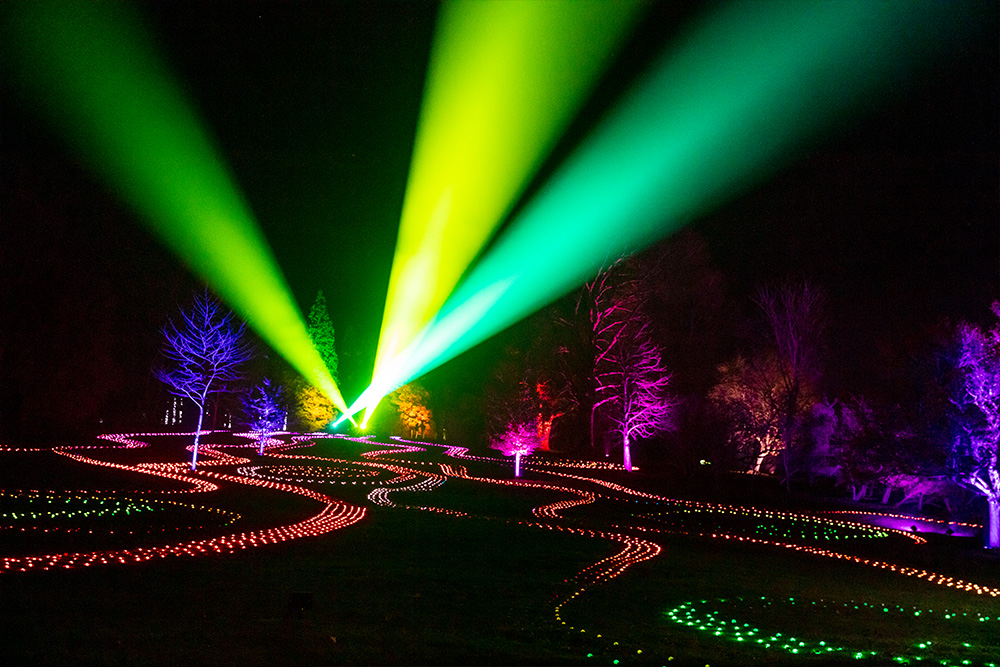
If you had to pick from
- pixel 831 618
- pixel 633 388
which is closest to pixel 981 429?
pixel 831 618

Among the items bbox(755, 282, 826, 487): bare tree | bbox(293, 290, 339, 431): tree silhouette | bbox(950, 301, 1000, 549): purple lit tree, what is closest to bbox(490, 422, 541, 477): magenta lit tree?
bbox(755, 282, 826, 487): bare tree

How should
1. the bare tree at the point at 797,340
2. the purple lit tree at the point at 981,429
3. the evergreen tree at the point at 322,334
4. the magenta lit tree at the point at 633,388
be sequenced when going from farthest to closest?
the evergreen tree at the point at 322,334, the magenta lit tree at the point at 633,388, the bare tree at the point at 797,340, the purple lit tree at the point at 981,429

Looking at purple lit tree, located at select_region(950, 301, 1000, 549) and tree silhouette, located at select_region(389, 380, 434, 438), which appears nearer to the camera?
purple lit tree, located at select_region(950, 301, 1000, 549)

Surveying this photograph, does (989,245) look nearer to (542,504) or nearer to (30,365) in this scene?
(542,504)

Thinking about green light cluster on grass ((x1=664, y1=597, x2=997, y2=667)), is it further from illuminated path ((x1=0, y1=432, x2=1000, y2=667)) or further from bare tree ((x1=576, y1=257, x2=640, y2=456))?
bare tree ((x1=576, y1=257, x2=640, y2=456))

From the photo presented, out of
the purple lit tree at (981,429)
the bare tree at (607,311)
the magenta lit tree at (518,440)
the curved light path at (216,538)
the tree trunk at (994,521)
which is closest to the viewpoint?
the curved light path at (216,538)

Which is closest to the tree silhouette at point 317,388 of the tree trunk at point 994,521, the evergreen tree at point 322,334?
the evergreen tree at point 322,334

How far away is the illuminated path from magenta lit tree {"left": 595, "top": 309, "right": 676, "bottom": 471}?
7.47 ft

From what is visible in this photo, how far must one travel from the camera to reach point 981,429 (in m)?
14.4

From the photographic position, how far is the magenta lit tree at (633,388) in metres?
29.8

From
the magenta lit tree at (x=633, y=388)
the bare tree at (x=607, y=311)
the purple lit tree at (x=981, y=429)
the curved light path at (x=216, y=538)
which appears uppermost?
the bare tree at (x=607, y=311)

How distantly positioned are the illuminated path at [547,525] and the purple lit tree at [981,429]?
1.38 metres

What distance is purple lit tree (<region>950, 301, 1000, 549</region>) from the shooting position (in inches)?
565

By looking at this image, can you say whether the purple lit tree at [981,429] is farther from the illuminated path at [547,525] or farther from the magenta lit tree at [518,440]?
the magenta lit tree at [518,440]
